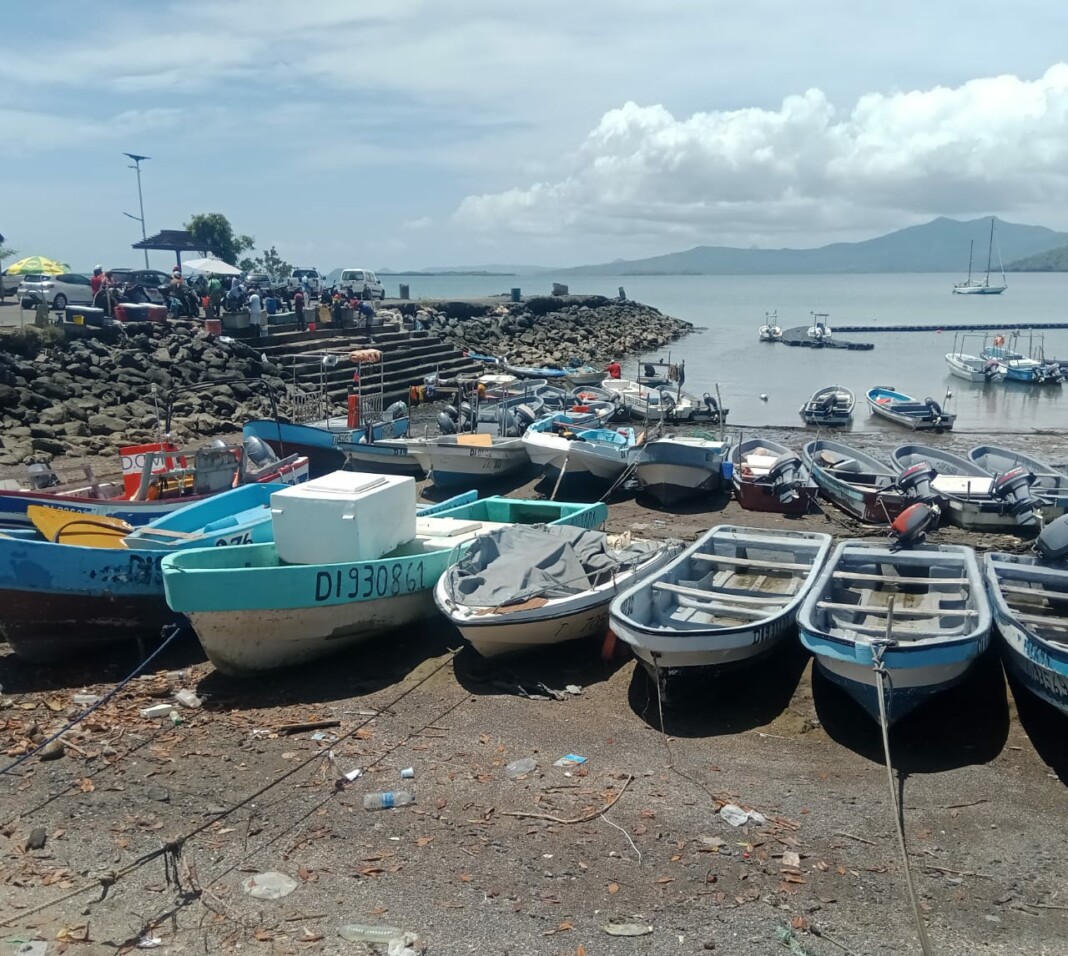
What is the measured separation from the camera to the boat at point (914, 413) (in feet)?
89.2

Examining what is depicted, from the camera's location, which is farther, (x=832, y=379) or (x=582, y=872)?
(x=832, y=379)

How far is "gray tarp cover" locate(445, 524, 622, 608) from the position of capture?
9.20 metres

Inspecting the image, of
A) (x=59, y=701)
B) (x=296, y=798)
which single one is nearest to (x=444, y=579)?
(x=296, y=798)

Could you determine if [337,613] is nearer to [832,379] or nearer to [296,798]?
[296,798]

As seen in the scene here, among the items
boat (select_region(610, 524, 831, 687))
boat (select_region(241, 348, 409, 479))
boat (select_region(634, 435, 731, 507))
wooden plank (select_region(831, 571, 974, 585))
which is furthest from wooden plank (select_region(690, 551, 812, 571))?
boat (select_region(241, 348, 409, 479))

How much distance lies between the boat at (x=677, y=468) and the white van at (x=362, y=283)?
2959 cm

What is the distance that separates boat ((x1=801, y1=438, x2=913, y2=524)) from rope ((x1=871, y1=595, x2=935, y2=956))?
552 cm

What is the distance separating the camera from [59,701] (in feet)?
28.1

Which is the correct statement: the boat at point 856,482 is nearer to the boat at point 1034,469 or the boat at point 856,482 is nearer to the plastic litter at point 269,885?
the boat at point 1034,469

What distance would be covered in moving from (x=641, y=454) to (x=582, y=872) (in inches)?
424

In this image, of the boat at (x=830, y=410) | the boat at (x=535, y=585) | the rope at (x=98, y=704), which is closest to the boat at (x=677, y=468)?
the boat at (x=535, y=585)

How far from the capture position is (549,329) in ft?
170

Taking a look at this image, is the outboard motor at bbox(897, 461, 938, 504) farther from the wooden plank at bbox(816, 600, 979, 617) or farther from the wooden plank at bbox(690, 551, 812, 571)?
the wooden plank at bbox(816, 600, 979, 617)

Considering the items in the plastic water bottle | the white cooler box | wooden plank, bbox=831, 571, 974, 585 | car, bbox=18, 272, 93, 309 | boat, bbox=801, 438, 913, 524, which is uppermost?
car, bbox=18, 272, 93, 309
